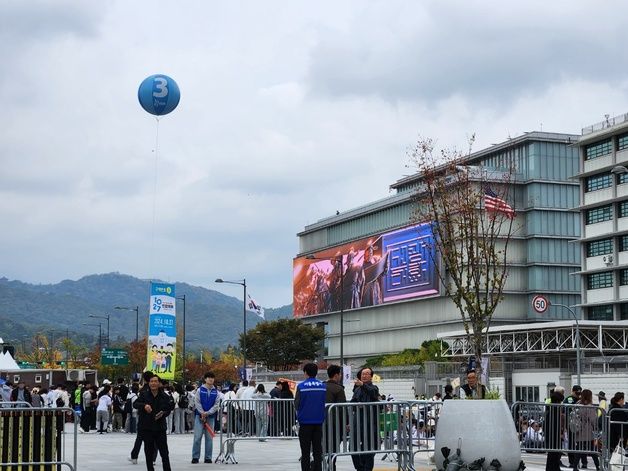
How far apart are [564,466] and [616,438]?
312cm

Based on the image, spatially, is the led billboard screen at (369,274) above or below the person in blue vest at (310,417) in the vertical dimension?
above

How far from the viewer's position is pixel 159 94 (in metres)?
Result: 36.3

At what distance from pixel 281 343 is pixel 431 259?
2413 cm

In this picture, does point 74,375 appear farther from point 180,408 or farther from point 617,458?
point 617,458

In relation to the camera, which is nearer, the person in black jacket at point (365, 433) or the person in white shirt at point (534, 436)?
the person in black jacket at point (365, 433)

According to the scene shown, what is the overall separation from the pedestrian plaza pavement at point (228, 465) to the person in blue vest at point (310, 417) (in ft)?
10.5

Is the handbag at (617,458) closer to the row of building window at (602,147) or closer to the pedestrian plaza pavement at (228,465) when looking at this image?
the pedestrian plaza pavement at (228,465)

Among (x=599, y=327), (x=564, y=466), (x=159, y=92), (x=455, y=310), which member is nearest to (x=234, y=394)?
(x=159, y=92)

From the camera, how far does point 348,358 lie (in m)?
125

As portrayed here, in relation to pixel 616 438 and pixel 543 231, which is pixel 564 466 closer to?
pixel 616 438

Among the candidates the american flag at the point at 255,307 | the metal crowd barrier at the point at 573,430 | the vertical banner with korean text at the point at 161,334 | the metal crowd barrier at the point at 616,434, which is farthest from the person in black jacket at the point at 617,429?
the american flag at the point at 255,307

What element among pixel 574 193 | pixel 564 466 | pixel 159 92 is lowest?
pixel 564 466

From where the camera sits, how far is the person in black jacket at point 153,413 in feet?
60.3

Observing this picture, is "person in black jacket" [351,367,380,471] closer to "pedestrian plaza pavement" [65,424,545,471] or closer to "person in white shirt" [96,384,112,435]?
"pedestrian plaza pavement" [65,424,545,471]
